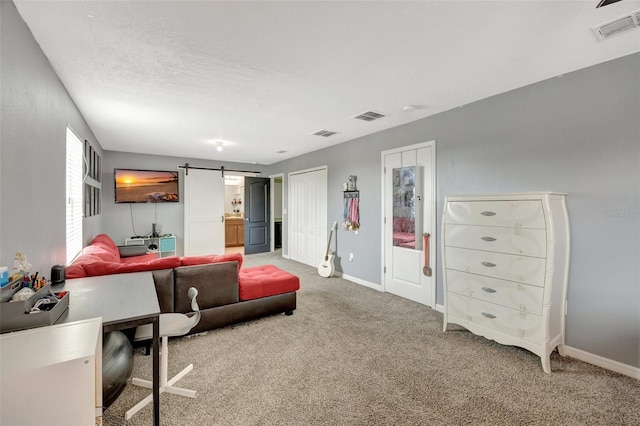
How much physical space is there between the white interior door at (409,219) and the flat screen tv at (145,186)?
15.9ft

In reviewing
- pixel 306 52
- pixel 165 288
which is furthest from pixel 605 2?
pixel 165 288

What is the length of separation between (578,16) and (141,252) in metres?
5.97

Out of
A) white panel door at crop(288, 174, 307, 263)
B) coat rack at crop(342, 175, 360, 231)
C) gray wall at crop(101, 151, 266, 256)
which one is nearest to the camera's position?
coat rack at crop(342, 175, 360, 231)

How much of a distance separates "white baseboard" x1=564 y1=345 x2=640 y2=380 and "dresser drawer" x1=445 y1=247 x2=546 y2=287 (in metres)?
0.80

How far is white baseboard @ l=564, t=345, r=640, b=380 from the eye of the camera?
2.16 meters

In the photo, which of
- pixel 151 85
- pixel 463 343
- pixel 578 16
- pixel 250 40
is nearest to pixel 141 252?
pixel 151 85

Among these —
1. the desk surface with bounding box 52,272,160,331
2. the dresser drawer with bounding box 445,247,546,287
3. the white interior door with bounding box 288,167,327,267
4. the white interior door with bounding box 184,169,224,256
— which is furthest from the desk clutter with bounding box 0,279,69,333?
the white interior door with bounding box 184,169,224,256

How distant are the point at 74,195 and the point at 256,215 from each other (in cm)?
463

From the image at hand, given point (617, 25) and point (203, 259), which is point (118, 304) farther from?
point (617, 25)

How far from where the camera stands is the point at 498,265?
2502 mm

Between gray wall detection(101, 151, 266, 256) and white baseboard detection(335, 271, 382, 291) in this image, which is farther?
gray wall detection(101, 151, 266, 256)

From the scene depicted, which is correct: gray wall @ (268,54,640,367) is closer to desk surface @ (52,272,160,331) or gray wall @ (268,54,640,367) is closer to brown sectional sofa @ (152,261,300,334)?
brown sectional sofa @ (152,261,300,334)

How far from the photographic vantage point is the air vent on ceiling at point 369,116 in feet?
11.6

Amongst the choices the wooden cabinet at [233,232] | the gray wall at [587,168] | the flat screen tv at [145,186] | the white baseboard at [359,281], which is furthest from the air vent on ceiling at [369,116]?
the wooden cabinet at [233,232]
